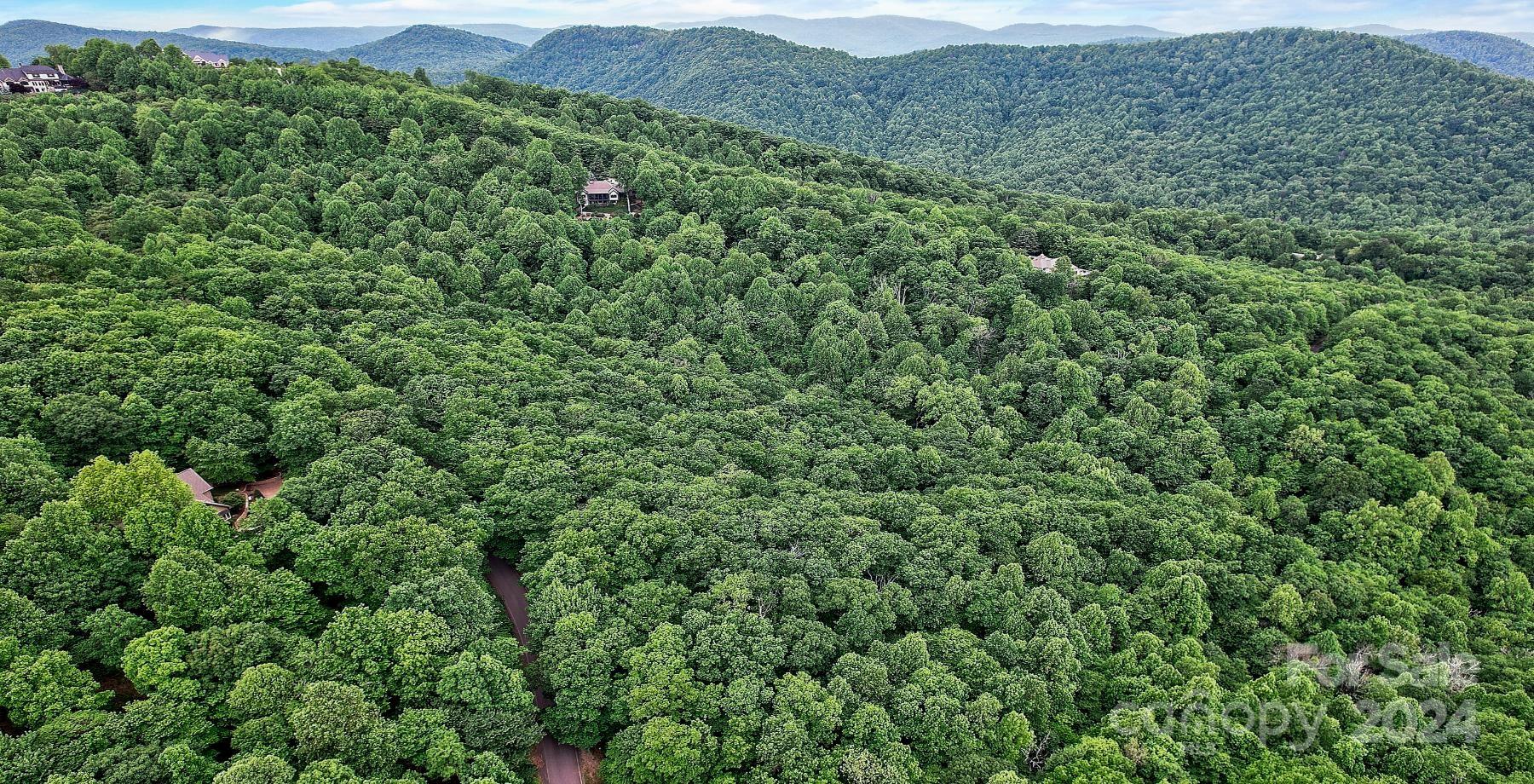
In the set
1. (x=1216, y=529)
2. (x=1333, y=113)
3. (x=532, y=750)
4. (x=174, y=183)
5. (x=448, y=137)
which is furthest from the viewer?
(x=1333, y=113)

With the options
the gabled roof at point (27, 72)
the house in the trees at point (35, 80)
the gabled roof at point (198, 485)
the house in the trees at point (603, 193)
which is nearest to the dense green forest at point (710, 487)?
the gabled roof at point (198, 485)

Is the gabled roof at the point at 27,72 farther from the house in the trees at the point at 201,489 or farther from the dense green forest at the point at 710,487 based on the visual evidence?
the house in the trees at the point at 201,489

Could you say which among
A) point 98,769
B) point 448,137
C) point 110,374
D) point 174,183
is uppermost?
point 448,137

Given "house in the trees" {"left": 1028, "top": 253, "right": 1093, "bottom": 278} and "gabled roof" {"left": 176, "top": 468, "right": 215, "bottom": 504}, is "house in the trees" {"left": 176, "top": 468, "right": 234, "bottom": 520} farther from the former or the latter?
"house in the trees" {"left": 1028, "top": 253, "right": 1093, "bottom": 278}

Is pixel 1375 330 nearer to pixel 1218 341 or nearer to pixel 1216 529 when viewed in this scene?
pixel 1218 341

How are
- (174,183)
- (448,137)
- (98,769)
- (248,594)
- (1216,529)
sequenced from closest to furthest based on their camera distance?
(98,769)
(248,594)
(1216,529)
(174,183)
(448,137)

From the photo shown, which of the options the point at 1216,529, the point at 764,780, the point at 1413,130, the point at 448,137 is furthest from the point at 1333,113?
the point at 764,780

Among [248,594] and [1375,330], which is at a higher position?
[1375,330]

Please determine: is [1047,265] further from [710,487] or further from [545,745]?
[545,745]
